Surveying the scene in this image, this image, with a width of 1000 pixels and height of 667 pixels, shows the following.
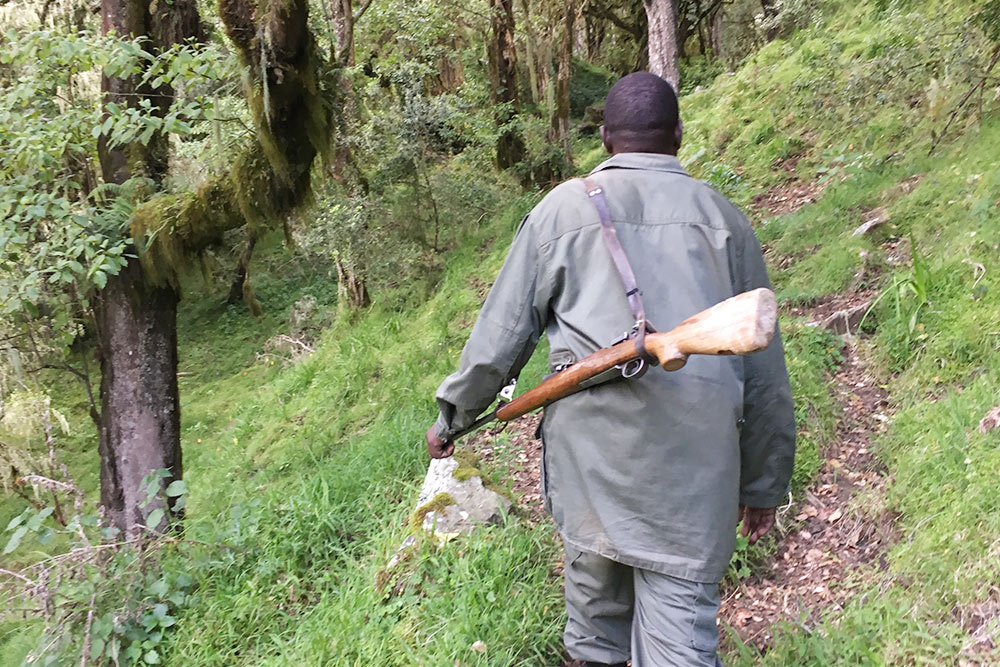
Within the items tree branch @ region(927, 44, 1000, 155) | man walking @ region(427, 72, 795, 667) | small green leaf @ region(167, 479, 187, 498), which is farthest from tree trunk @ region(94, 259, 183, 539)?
tree branch @ region(927, 44, 1000, 155)

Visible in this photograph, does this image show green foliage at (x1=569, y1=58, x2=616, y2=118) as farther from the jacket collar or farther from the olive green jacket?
the olive green jacket

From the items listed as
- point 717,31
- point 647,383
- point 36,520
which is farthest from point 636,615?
point 717,31

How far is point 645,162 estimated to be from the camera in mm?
1903

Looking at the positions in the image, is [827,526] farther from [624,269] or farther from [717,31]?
[717,31]

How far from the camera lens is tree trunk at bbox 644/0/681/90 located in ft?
20.9

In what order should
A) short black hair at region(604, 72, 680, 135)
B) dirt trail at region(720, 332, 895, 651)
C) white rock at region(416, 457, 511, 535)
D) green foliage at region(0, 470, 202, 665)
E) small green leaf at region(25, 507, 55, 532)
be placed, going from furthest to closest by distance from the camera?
white rock at region(416, 457, 511, 535)
green foliage at region(0, 470, 202, 665)
small green leaf at region(25, 507, 55, 532)
dirt trail at region(720, 332, 895, 651)
short black hair at region(604, 72, 680, 135)

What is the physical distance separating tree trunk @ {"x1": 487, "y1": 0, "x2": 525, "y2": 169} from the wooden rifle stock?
8.82 metres

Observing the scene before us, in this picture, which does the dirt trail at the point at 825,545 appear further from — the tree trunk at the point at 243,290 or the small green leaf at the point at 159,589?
the tree trunk at the point at 243,290

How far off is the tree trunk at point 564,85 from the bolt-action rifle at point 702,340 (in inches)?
320

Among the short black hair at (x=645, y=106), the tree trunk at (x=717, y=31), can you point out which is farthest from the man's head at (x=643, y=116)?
the tree trunk at (x=717, y=31)

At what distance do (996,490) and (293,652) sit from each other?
119 inches

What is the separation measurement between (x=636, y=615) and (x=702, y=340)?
943mm

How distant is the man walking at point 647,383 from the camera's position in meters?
1.77

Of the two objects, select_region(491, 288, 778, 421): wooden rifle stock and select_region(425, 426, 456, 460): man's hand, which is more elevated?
select_region(491, 288, 778, 421): wooden rifle stock
